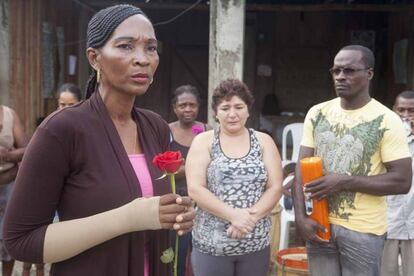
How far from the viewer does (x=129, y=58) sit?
155cm

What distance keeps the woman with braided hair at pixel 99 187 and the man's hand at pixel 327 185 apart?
136 centimetres

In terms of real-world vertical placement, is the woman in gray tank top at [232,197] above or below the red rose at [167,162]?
below

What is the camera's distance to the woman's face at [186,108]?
427 cm

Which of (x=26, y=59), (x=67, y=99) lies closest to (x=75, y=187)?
(x=67, y=99)

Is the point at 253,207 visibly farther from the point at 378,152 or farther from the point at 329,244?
the point at 378,152

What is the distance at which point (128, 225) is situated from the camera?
1.48 meters

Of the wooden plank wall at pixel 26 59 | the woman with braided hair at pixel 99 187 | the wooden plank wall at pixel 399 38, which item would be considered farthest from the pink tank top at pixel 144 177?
the wooden plank wall at pixel 399 38

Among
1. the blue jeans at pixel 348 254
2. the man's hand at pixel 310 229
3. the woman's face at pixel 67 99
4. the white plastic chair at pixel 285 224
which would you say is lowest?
the white plastic chair at pixel 285 224

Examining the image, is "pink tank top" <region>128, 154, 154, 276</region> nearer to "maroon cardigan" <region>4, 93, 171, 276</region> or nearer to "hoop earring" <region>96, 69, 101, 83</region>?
"maroon cardigan" <region>4, 93, 171, 276</region>

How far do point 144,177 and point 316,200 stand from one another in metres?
1.50

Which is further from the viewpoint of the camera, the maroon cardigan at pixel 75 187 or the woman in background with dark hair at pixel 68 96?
the woman in background with dark hair at pixel 68 96

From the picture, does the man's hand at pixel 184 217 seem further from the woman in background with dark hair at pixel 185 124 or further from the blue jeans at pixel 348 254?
the woman in background with dark hair at pixel 185 124

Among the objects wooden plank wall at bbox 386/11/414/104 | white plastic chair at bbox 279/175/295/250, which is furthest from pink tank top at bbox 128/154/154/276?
→ wooden plank wall at bbox 386/11/414/104

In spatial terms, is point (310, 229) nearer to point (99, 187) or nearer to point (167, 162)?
point (167, 162)
